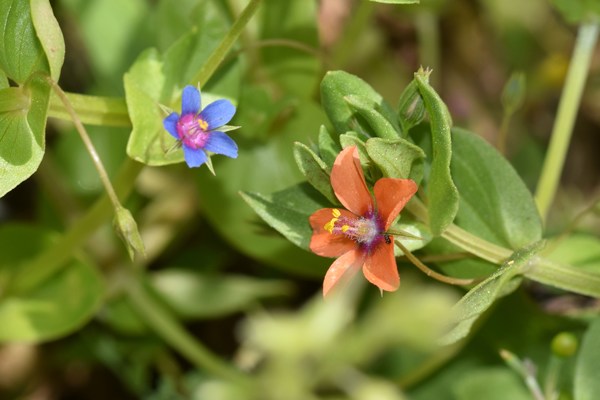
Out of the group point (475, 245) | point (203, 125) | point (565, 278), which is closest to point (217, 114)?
point (203, 125)

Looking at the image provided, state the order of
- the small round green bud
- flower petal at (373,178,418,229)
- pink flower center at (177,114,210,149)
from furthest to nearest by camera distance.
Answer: the small round green bud
pink flower center at (177,114,210,149)
flower petal at (373,178,418,229)

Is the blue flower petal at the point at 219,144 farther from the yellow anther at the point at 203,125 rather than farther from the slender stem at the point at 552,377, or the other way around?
the slender stem at the point at 552,377

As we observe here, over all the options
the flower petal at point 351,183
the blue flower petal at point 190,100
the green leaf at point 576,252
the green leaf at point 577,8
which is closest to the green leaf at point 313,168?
the flower petal at point 351,183

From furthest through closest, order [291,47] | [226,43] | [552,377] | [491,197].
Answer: [291,47]
[552,377]
[491,197]
[226,43]

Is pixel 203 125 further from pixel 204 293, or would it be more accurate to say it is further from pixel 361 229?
pixel 204 293

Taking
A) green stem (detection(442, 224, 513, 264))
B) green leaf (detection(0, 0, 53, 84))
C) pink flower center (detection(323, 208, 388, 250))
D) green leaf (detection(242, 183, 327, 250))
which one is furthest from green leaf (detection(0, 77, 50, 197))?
green stem (detection(442, 224, 513, 264))

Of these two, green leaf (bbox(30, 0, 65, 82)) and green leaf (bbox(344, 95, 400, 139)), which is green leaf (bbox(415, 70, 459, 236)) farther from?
green leaf (bbox(30, 0, 65, 82))

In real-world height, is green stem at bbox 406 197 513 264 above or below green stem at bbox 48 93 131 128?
above
